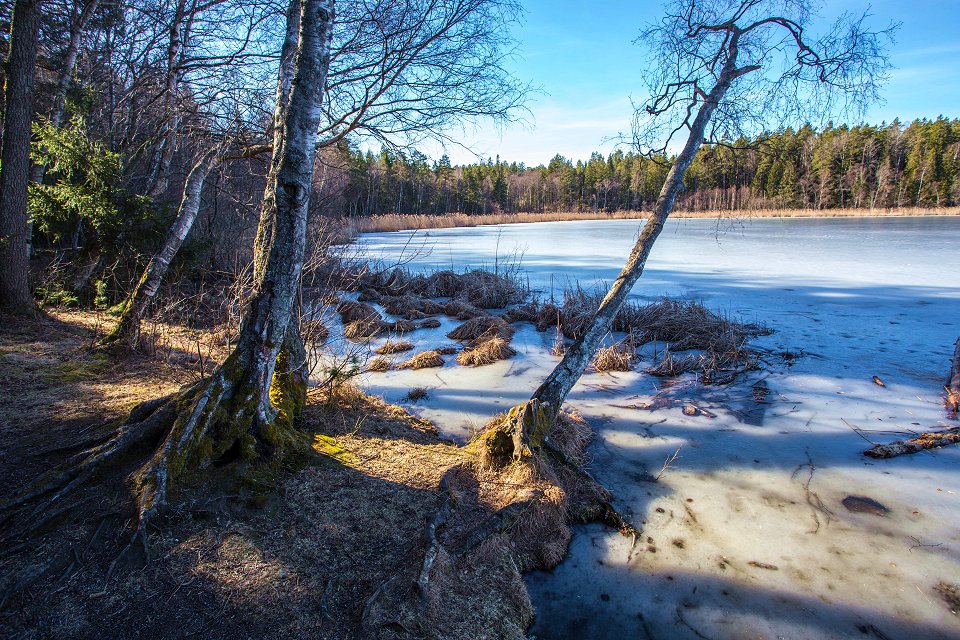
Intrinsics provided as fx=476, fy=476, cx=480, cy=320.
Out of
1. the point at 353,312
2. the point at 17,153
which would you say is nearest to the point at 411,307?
the point at 353,312

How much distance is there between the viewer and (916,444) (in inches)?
161

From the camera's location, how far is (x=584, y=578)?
2.77 m

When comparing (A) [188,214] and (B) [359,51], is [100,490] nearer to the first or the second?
(A) [188,214]

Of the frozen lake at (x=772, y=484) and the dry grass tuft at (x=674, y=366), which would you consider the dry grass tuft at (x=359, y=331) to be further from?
the dry grass tuft at (x=674, y=366)

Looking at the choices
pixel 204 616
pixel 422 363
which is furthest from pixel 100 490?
pixel 422 363

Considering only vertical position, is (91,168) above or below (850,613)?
above

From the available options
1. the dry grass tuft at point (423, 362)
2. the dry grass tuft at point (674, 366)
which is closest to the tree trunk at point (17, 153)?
the dry grass tuft at point (423, 362)

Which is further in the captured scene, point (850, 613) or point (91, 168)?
point (91, 168)

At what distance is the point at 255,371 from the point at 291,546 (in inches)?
41.5

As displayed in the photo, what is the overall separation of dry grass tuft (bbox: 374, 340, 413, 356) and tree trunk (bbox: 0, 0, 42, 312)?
439cm

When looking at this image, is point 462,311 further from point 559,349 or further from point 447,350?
point 559,349

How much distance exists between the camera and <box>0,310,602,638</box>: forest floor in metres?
1.91

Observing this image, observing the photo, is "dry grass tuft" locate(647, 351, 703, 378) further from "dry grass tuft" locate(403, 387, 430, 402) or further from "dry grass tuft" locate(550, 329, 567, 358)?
"dry grass tuft" locate(403, 387, 430, 402)

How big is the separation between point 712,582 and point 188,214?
6.19 metres
